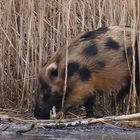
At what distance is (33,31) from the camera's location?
24.8 feet

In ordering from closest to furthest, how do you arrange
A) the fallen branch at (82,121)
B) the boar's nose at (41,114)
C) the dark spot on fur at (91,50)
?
1. the fallen branch at (82,121)
2. the dark spot on fur at (91,50)
3. the boar's nose at (41,114)

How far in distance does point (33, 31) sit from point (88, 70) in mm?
1087

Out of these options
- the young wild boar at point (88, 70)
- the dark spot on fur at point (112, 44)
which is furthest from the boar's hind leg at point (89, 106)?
the dark spot on fur at point (112, 44)

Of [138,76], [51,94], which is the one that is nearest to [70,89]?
[51,94]

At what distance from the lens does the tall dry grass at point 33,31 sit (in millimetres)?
7434

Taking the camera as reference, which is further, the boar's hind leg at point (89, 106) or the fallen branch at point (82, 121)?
the boar's hind leg at point (89, 106)

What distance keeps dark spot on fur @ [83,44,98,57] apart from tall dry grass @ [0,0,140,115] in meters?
0.39

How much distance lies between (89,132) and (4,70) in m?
2.16

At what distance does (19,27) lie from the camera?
7.80m

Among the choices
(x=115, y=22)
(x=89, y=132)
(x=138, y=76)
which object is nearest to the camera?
(x=89, y=132)

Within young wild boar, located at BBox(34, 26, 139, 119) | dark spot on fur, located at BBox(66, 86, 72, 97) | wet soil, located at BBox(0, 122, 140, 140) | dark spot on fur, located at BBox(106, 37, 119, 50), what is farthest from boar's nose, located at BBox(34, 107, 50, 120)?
dark spot on fur, located at BBox(106, 37, 119, 50)

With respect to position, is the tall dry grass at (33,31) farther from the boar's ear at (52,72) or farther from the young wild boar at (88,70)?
the boar's ear at (52,72)

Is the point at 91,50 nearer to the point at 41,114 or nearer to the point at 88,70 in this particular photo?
the point at 88,70

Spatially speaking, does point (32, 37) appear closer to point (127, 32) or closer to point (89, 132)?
point (127, 32)
